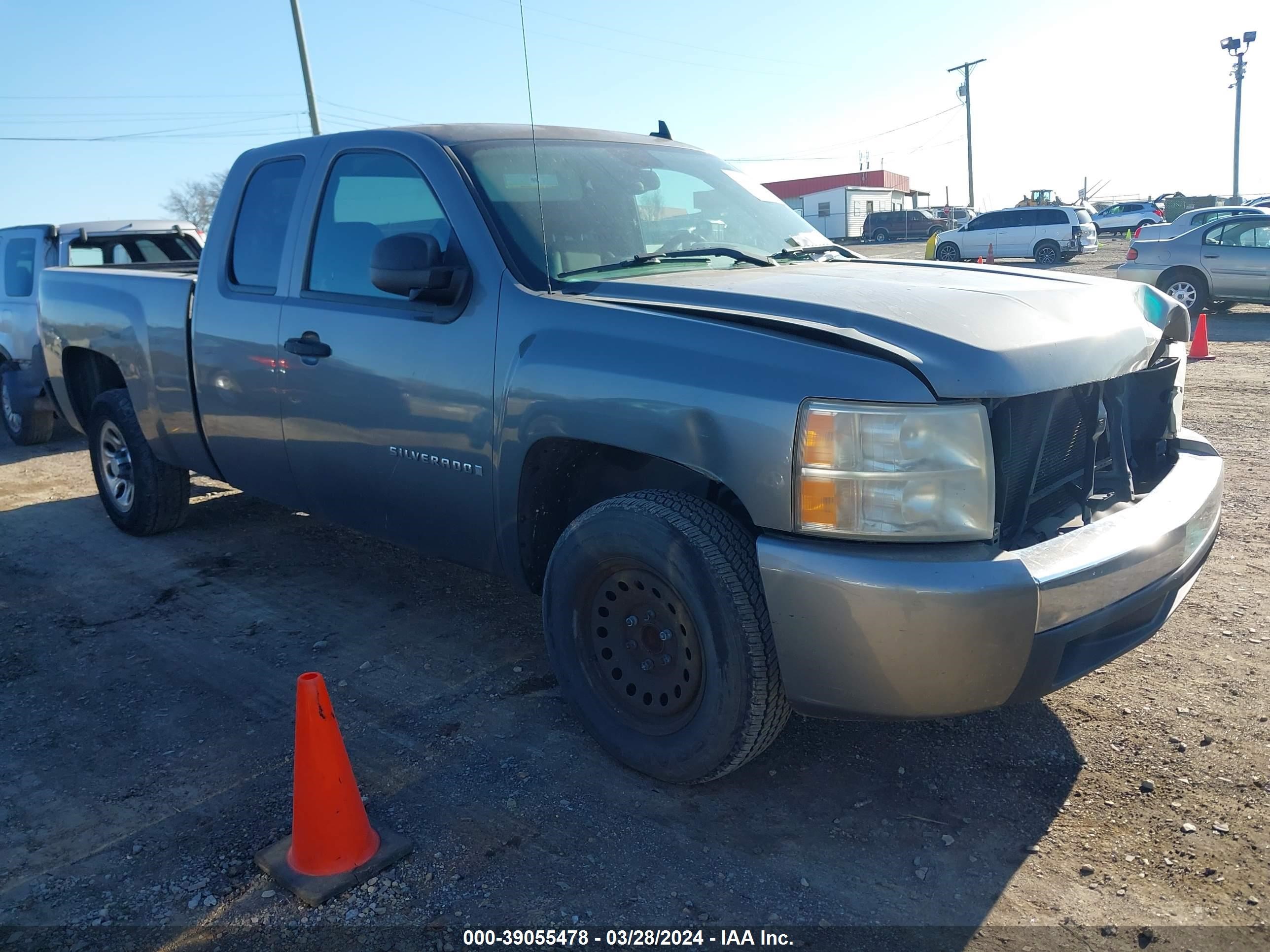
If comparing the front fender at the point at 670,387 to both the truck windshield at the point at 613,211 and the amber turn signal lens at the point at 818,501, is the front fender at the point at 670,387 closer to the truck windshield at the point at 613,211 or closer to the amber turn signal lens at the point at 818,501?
the amber turn signal lens at the point at 818,501

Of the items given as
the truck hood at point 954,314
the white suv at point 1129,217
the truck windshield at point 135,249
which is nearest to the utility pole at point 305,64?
the truck windshield at point 135,249

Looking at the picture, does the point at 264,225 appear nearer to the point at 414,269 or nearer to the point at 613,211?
the point at 414,269

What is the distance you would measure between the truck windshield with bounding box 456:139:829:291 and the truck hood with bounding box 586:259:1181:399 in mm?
210

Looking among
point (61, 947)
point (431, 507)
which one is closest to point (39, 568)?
point (431, 507)

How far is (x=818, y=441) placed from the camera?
2529 mm

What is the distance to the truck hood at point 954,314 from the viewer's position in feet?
8.42

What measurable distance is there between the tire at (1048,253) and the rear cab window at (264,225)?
95.8 ft

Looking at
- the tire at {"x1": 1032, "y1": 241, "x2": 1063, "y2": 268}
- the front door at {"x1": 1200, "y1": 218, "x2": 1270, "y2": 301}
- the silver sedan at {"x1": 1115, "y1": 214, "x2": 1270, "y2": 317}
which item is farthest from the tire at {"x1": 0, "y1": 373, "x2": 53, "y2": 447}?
the tire at {"x1": 1032, "y1": 241, "x2": 1063, "y2": 268}

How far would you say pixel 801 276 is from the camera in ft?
11.2

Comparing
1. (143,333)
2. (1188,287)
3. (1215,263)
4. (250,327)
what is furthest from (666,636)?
(1188,287)

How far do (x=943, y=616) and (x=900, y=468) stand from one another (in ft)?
1.22

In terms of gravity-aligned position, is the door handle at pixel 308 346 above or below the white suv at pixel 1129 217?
below

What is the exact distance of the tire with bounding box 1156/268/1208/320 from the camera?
14445 millimetres

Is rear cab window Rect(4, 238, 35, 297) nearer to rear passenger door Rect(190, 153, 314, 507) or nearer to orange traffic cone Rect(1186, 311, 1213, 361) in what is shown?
rear passenger door Rect(190, 153, 314, 507)
